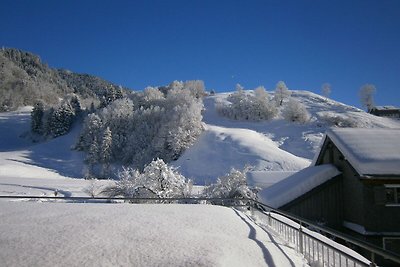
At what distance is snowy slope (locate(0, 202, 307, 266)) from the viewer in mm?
6004

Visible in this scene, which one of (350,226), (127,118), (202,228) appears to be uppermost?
(127,118)

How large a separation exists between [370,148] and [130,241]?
1375 cm

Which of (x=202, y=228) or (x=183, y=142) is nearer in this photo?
(x=202, y=228)

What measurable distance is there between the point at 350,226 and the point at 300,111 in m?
66.0

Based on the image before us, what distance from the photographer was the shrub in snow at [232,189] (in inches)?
1112

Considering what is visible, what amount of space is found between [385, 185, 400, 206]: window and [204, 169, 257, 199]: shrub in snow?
42.0 ft

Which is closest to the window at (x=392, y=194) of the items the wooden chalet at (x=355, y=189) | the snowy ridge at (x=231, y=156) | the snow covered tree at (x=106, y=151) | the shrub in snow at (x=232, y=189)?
the wooden chalet at (x=355, y=189)

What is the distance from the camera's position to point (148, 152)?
6556cm

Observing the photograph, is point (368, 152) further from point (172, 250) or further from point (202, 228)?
point (172, 250)

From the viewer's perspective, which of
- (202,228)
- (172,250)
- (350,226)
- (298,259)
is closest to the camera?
(172,250)

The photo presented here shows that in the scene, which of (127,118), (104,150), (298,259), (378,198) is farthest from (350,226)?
(127,118)

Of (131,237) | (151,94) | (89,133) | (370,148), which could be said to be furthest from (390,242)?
(151,94)

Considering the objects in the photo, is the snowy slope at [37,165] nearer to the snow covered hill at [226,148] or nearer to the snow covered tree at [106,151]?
the snow covered hill at [226,148]

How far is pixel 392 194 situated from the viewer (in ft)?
52.2
